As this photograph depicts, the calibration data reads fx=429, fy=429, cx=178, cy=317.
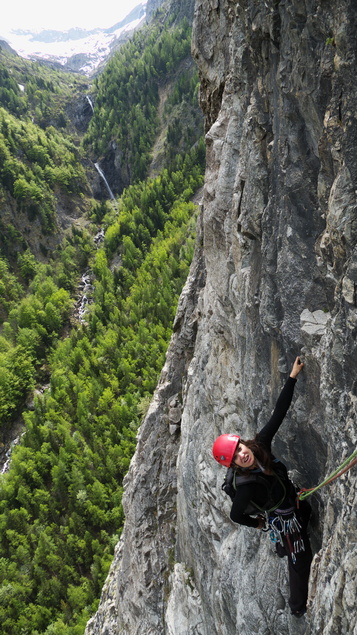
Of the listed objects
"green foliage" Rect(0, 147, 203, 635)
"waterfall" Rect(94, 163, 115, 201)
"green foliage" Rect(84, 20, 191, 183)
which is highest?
"green foliage" Rect(84, 20, 191, 183)

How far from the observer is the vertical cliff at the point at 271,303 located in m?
5.78

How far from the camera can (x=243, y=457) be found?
6523mm

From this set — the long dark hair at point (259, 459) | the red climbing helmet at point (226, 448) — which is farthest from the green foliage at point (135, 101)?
the red climbing helmet at point (226, 448)

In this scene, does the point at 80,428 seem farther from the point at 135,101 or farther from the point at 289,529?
the point at 135,101

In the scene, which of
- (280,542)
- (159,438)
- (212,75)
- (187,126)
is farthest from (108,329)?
(187,126)

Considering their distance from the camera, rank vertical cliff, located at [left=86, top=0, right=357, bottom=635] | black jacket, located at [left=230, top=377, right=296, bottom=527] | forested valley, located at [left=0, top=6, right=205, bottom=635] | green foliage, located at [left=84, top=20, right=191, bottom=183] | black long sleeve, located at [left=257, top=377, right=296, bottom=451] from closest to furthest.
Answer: vertical cliff, located at [left=86, top=0, right=357, bottom=635], black jacket, located at [left=230, top=377, right=296, bottom=527], black long sleeve, located at [left=257, top=377, right=296, bottom=451], forested valley, located at [left=0, top=6, right=205, bottom=635], green foliage, located at [left=84, top=20, right=191, bottom=183]

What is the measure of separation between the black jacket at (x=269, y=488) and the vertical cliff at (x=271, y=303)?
0.47 meters

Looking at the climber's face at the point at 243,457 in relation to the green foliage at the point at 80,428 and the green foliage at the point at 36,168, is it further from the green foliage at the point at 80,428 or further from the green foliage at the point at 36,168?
the green foliage at the point at 36,168

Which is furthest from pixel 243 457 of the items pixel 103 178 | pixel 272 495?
pixel 103 178

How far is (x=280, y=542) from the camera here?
7.00 m

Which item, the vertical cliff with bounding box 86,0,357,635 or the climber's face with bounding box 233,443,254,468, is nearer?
the vertical cliff with bounding box 86,0,357,635

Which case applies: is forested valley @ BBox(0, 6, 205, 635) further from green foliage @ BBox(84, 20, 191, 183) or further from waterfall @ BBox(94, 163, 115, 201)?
waterfall @ BBox(94, 163, 115, 201)

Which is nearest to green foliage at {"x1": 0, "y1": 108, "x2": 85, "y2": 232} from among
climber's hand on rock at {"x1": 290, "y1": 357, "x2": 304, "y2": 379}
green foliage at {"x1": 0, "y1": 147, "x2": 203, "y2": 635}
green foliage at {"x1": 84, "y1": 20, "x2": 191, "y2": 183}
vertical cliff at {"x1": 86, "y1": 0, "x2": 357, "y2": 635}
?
green foliage at {"x1": 84, "y1": 20, "x2": 191, "y2": 183}

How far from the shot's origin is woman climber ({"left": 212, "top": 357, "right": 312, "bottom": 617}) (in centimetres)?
658
